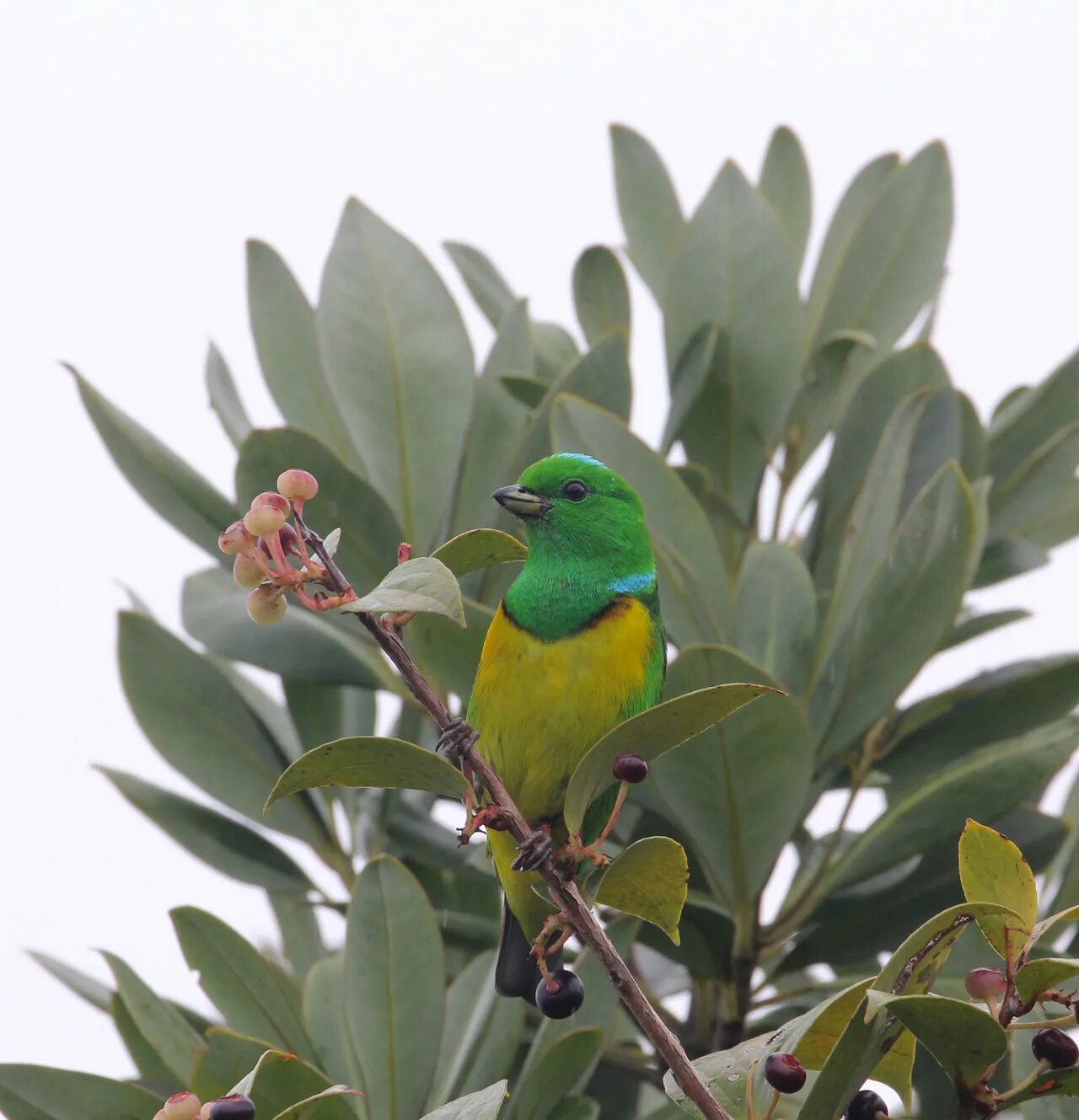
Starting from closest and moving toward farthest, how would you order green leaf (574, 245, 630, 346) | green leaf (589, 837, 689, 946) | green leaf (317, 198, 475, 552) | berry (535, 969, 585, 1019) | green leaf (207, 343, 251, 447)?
green leaf (589, 837, 689, 946) → berry (535, 969, 585, 1019) → green leaf (317, 198, 475, 552) → green leaf (207, 343, 251, 447) → green leaf (574, 245, 630, 346)

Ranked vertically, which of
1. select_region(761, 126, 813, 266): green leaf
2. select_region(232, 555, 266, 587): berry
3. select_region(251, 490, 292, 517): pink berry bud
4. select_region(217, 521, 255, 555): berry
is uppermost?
select_region(761, 126, 813, 266): green leaf

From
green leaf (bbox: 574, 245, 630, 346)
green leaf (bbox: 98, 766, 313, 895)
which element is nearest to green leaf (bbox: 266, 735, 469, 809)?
green leaf (bbox: 98, 766, 313, 895)

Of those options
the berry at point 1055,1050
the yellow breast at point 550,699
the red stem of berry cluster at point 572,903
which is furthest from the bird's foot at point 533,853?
the yellow breast at point 550,699

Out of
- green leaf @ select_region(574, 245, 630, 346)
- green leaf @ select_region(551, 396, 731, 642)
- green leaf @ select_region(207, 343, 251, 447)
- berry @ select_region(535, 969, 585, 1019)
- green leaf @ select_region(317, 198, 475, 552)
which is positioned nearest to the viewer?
berry @ select_region(535, 969, 585, 1019)

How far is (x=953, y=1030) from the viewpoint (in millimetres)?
1307

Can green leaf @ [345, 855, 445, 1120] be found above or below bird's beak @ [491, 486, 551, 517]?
below

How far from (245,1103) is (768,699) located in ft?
3.50

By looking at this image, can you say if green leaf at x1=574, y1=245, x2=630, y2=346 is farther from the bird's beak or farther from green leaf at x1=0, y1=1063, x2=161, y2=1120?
green leaf at x1=0, y1=1063, x2=161, y2=1120

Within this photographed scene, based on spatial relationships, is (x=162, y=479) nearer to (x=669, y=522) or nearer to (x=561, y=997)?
(x=669, y=522)

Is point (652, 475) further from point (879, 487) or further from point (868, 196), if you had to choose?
point (868, 196)

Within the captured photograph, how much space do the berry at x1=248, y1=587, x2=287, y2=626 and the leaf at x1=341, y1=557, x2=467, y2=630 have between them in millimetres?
160

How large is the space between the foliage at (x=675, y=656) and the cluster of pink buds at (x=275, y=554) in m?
0.51

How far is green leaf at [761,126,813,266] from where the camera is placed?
3.57 meters

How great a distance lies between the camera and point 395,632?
1.46m
